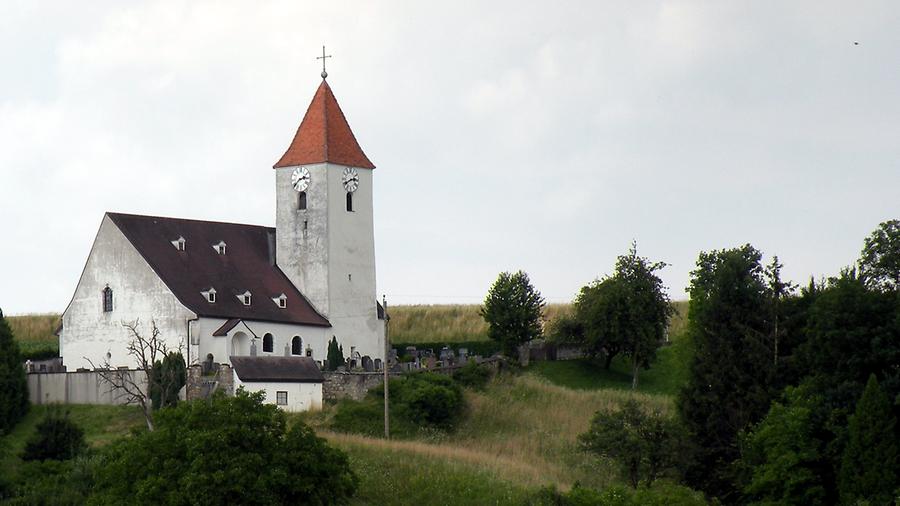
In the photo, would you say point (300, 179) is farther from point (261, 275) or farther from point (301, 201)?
point (261, 275)

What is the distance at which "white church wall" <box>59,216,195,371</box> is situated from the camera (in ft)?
267

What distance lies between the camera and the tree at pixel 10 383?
76.1 meters

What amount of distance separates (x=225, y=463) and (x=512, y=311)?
→ 3376cm

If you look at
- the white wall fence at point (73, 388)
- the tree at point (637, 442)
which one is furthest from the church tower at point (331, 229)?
the tree at point (637, 442)

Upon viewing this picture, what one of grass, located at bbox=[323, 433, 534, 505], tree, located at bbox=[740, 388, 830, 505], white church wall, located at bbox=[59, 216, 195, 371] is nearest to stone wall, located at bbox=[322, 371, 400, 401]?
white church wall, located at bbox=[59, 216, 195, 371]

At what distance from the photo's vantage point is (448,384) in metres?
78.9

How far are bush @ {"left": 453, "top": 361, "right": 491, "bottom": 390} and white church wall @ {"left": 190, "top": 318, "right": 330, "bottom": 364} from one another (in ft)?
24.6

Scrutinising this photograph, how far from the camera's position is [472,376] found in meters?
81.8

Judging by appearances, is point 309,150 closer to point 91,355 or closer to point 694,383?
point 91,355

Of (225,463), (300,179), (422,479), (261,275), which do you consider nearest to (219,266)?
(261,275)

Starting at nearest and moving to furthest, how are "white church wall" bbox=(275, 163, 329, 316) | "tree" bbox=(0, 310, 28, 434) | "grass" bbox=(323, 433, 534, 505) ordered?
"grass" bbox=(323, 433, 534, 505) → "tree" bbox=(0, 310, 28, 434) → "white church wall" bbox=(275, 163, 329, 316)

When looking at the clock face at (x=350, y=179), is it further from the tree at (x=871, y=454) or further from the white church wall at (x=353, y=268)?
the tree at (x=871, y=454)

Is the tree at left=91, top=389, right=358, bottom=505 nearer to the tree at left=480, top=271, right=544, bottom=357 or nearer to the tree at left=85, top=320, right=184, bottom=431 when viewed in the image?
the tree at left=85, top=320, right=184, bottom=431

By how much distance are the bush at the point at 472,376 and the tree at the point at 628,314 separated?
23.3 feet
